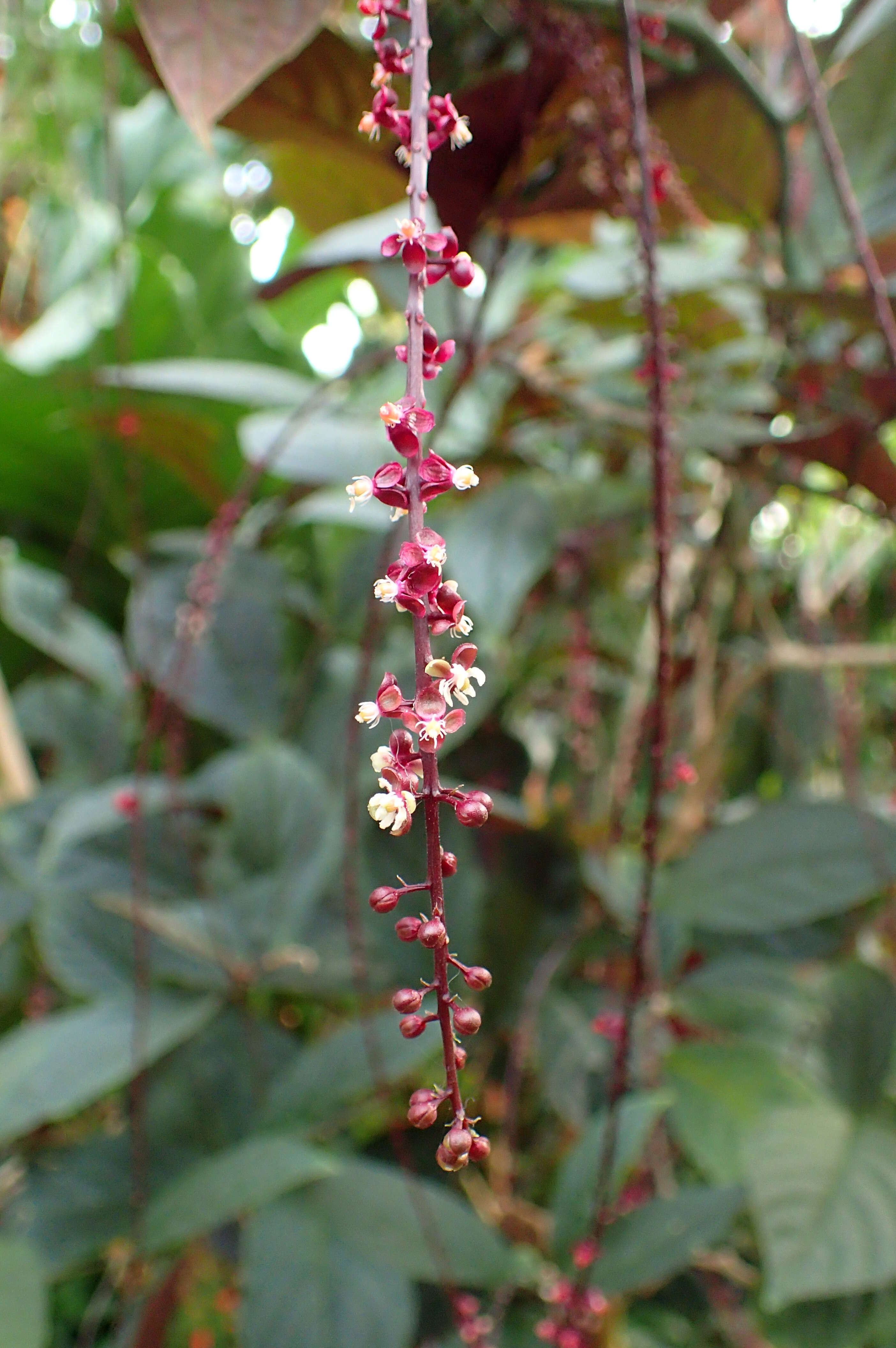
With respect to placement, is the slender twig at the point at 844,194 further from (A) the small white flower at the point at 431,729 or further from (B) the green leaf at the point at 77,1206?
(B) the green leaf at the point at 77,1206

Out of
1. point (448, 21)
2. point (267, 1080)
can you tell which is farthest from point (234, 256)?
point (267, 1080)

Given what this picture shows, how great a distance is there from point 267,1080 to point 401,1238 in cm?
12

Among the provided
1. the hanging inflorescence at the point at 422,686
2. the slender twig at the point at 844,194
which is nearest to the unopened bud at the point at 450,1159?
the hanging inflorescence at the point at 422,686

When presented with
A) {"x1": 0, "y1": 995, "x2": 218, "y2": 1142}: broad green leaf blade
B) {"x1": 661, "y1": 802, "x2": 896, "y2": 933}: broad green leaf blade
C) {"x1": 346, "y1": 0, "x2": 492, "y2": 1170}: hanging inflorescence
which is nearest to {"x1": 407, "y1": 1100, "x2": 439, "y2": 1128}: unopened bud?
{"x1": 346, "y1": 0, "x2": 492, "y2": 1170}: hanging inflorescence

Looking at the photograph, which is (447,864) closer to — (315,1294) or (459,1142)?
(459,1142)

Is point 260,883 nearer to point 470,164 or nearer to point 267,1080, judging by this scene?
point 267,1080

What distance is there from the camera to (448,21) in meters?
0.44

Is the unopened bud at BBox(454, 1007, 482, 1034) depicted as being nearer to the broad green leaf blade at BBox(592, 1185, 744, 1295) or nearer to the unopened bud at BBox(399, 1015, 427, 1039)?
the unopened bud at BBox(399, 1015, 427, 1039)

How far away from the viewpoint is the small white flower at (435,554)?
0.51ft

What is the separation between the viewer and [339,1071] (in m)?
0.51

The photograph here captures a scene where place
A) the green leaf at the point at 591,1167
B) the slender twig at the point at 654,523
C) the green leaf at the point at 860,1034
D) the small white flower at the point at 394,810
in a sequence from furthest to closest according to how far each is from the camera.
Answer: the green leaf at the point at 860,1034 < the green leaf at the point at 591,1167 < the slender twig at the point at 654,523 < the small white flower at the point at 394,810

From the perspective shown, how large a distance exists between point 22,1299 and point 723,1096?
342 millimetres

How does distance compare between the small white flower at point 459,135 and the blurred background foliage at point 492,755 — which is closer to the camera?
the small white flower at point 459,135

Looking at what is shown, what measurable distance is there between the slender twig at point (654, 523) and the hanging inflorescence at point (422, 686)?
3.4 inches
